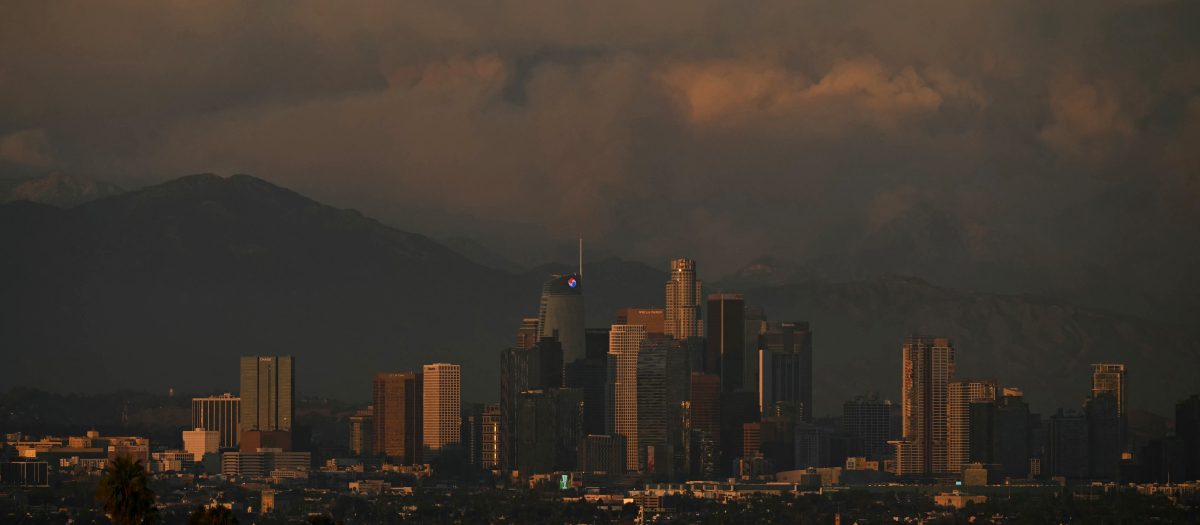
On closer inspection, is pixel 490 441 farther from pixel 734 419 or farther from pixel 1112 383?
pixel 1112 383

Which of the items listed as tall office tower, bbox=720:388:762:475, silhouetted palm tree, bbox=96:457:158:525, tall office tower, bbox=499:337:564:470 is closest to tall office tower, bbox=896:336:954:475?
tall office tower, bbox=720:388:762:475

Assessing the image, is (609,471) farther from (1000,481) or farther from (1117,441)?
(1117,441)

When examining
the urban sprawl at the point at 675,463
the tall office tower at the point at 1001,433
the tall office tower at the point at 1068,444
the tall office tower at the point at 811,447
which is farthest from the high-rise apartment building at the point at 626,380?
the tall office tower at the point at 1068,444

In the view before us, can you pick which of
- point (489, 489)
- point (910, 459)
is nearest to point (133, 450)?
point (489, 489)

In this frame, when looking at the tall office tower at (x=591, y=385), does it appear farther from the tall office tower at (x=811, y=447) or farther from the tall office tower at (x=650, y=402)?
the tall office tower at (x=811, y=447)

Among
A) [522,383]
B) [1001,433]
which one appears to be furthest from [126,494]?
[1001,433]

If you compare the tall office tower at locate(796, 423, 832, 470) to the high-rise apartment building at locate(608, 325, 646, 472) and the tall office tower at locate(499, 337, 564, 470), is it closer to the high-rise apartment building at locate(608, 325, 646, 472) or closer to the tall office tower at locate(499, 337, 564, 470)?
the high-rise apartment building at locate(608, 325, 646, 472)

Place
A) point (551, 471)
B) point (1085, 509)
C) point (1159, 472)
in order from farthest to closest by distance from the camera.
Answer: point (551, 471) → point (1159, 472) → point (1085, 509)
